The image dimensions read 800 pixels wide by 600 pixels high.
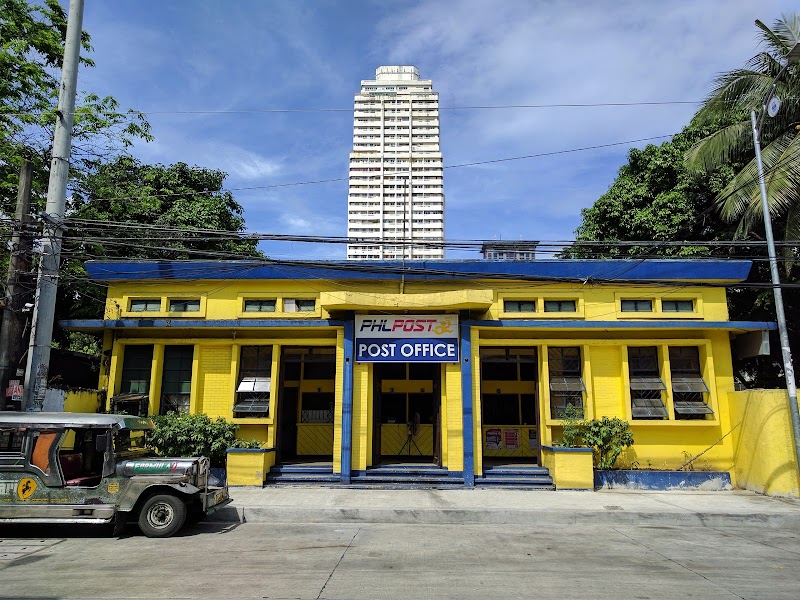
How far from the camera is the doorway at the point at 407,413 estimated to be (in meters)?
17.1

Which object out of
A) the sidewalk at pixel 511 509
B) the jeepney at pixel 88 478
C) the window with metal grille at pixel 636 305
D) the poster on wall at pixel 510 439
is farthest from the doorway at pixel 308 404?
the window with metal grille at pixel 636 305

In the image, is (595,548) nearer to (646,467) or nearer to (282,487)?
(646,467)

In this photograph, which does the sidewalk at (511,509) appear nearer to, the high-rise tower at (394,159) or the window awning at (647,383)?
the window awning at (647,383)

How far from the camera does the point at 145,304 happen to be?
49.9 ft

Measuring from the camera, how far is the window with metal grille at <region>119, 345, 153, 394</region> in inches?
589

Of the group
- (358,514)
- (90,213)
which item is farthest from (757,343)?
(90,213)

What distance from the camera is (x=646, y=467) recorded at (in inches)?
555

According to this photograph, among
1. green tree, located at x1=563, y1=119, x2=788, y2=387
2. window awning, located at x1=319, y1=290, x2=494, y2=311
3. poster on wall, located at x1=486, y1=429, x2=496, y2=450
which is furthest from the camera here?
green tree, located at x1=563, y1=119, x2=788, y2=387

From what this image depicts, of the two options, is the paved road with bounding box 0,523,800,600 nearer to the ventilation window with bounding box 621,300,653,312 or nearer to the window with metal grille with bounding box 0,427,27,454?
the window with metal grille with bounding box 0,427,27,454

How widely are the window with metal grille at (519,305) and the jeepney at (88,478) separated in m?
8.81

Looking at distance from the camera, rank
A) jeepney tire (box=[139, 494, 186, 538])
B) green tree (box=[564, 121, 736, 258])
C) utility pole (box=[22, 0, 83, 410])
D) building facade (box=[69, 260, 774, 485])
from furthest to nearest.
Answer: green tree (box=[564, 121, 736, 258]) → building facade (box=[69, 260, 774, 485]) → utility pole (box=[22, 0, 83, 410]) → jeepney tire (box=[139, 494, 186, 538])

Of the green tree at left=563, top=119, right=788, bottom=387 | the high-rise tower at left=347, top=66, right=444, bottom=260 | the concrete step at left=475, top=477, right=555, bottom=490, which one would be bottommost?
the concrete step at left=475, top=477, right=555, bottom=490

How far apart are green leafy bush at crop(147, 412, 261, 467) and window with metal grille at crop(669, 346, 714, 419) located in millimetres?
11150

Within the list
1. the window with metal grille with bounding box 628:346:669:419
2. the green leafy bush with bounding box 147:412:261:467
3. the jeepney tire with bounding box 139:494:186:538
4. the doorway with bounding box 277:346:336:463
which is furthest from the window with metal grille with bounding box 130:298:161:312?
the window with metal grille with bounding box 628:346:669:419
